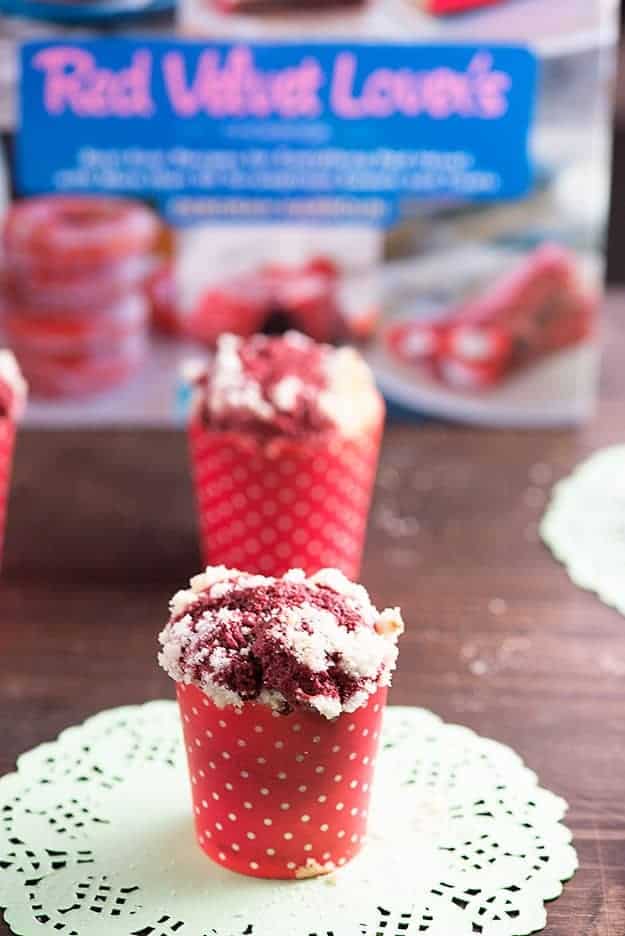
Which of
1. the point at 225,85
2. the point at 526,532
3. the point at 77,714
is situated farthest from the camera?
the point at 225,85

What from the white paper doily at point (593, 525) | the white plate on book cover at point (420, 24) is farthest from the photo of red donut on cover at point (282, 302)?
the white paper doily at point (593, 525)

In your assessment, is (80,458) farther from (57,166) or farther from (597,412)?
(597,412)

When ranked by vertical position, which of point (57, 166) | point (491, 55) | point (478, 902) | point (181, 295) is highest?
point (491, 55)

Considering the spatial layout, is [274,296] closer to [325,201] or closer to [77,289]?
[325,201]

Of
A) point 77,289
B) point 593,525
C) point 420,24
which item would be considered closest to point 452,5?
point 420,24

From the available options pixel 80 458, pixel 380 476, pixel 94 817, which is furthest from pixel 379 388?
pixel 94 817

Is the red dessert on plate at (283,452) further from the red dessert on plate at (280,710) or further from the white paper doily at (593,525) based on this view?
the red dessert on plate at (280,710)
